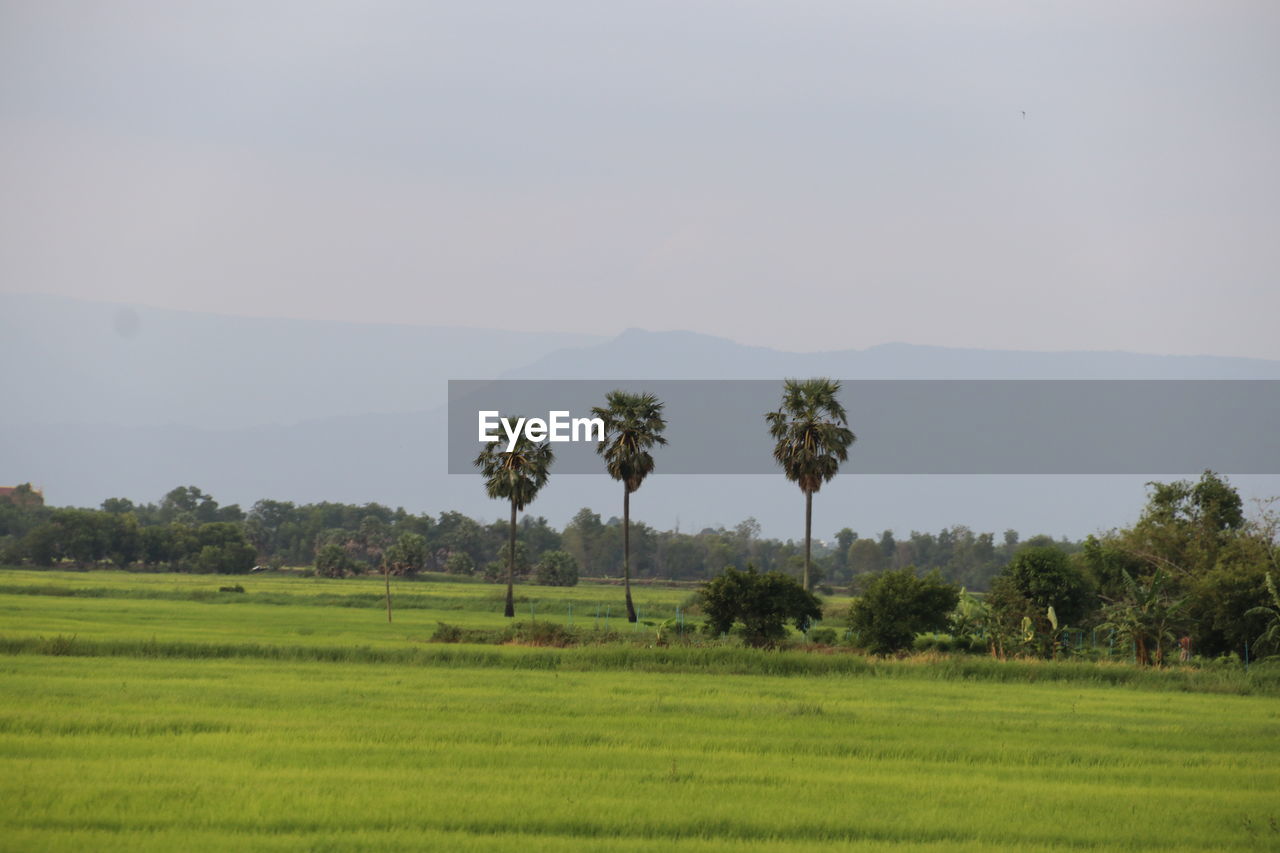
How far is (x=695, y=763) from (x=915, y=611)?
2804 centimetres

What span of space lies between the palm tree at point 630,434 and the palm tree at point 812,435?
9.52 meters

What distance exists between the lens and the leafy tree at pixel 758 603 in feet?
164

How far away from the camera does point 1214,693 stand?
3562 cm

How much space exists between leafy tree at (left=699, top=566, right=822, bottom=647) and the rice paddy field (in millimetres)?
10135

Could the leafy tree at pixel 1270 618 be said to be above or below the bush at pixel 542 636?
above

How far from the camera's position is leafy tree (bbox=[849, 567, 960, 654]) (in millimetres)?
47062

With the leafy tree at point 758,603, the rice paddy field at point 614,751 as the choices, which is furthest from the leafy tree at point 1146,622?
the leafy tree at point 758,603

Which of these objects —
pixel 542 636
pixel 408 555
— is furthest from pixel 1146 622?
pixel 408 555

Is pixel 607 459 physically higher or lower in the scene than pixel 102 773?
higher

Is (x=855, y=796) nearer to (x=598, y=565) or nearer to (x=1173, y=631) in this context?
(x=1173, y=631)

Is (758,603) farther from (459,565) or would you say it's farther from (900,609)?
(459,565)

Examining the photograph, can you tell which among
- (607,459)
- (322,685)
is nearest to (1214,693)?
(322,685)

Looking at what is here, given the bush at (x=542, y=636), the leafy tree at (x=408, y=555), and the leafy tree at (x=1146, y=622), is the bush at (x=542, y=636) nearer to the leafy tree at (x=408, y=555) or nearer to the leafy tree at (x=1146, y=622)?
the leafy tree at (x=1146, y=622)

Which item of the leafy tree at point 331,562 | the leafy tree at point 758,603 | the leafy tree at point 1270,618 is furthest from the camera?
the leafy tree at point 331,562
